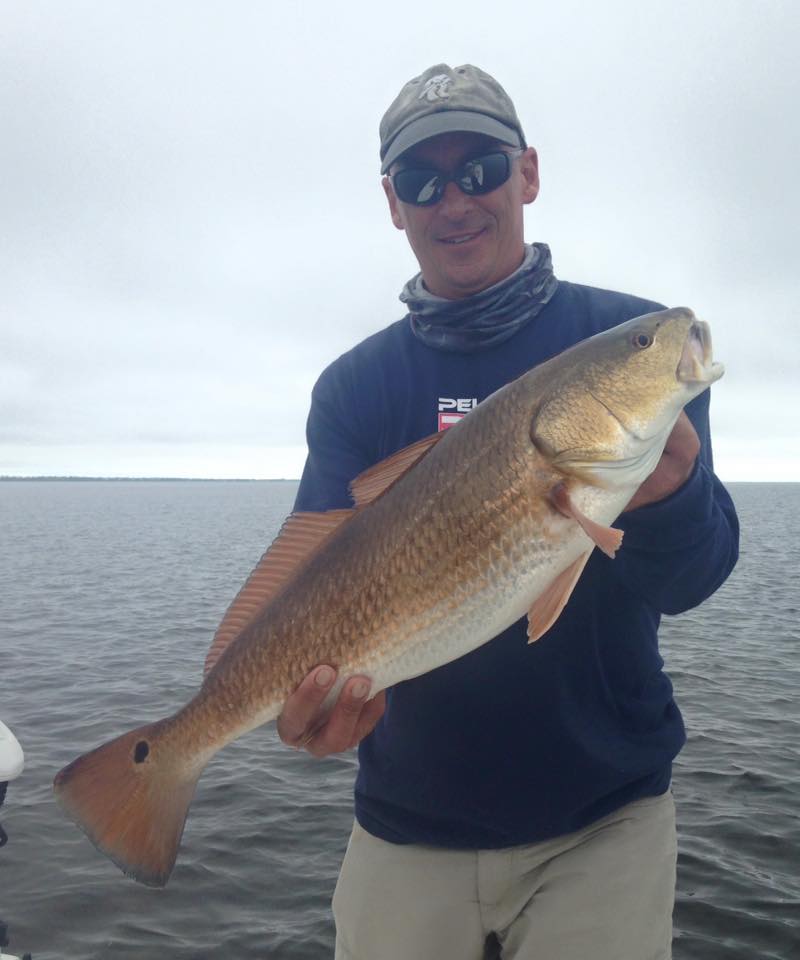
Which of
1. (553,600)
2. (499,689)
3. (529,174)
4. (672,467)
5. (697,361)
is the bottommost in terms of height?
(499,689)

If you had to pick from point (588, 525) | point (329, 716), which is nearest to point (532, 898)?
point (329, 716)

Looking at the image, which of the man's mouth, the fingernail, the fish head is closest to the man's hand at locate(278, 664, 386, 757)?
the fingernail

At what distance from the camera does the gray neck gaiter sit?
3.88 m

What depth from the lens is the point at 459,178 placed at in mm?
3990

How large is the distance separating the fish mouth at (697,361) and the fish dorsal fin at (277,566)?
4.97ft

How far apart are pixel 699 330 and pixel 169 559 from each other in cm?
3996

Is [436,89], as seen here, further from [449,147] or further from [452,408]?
[452,408]

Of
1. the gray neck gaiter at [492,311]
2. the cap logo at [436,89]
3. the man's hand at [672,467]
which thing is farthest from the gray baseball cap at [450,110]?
the man's hand at [672,467]

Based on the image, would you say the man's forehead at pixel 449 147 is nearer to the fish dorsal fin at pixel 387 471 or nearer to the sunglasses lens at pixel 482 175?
the sunglasses lens at pixel 482 175

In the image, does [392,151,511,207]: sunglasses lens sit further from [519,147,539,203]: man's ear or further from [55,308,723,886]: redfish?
[55,308,723,886]: redfish

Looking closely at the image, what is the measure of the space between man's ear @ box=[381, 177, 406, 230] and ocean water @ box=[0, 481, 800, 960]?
22.2 ft

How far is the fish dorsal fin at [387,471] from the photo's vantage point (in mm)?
3471

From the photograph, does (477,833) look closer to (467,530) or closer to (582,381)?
(467,530)

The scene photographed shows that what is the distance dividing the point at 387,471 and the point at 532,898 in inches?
76.3
